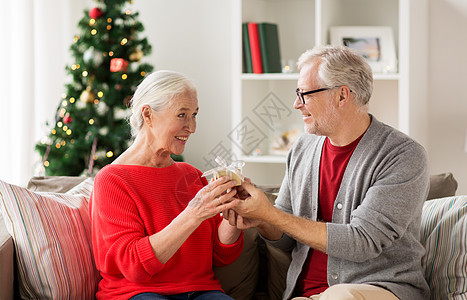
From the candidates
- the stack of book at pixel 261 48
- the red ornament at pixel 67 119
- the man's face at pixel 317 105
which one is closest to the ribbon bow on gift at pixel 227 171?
the man's face at pixel 317 105

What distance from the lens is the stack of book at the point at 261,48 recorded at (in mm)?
3541

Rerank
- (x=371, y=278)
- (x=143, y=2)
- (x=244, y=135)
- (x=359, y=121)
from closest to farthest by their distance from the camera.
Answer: (x=371, y=278), (x=359, y=121), (x=244, y=135), (x=143, y=2)

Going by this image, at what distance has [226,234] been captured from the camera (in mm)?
2059

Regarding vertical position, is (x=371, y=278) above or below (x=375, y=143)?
below

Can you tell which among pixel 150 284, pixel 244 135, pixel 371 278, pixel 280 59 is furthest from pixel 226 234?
pixel 280 59

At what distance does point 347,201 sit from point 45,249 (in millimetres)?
1030

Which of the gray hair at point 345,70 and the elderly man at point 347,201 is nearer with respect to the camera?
the elderly man at point 347,201

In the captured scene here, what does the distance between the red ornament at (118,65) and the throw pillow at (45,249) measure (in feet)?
5.43

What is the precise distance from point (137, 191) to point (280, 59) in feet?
6.48

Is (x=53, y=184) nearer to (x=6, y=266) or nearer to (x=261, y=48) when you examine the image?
(x=6, y=266)

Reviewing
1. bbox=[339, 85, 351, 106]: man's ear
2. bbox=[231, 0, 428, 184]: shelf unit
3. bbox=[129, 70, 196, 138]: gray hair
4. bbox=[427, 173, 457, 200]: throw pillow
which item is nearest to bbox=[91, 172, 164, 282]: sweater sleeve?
bbox=[129, 70, 196, 138]: gray hair

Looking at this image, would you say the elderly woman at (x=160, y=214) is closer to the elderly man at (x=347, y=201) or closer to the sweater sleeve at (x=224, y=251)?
the sweater sleeve at (x=224, y=251)

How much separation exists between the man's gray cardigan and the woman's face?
50 centimetres

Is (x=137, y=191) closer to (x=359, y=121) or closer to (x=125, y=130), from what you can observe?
(x=359, y=121)
